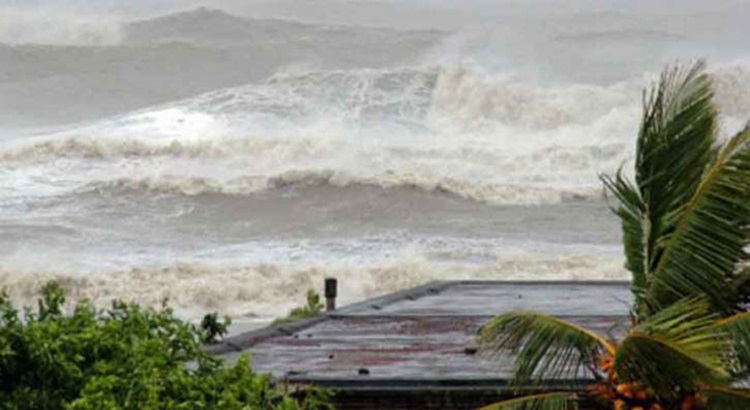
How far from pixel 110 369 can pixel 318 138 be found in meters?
49.3

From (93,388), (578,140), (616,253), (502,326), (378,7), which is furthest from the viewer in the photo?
(378,7)

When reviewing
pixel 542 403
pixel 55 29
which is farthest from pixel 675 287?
pixel 55 29

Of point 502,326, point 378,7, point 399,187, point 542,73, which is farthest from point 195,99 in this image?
point 502,326

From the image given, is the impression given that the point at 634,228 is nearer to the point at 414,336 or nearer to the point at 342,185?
the point at 414,336

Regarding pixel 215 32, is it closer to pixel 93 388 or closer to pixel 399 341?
pixel 399 341

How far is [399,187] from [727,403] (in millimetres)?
42407

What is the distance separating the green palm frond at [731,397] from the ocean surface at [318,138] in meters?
23.9

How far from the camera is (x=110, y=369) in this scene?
25.5 feet

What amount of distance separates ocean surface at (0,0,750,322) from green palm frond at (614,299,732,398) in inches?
938

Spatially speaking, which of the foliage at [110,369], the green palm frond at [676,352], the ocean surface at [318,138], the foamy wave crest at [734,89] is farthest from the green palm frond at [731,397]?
the foamy wave crest at [734,89]

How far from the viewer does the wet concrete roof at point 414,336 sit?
13.4m

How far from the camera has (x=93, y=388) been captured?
7504 millimetres

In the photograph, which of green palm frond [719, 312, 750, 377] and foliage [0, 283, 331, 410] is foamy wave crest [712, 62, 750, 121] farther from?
foliage [0, 283, 331, 410]

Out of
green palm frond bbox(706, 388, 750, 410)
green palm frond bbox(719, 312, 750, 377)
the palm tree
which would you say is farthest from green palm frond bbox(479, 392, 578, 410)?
green palm frond bbox(719, 312, 750, 377)
